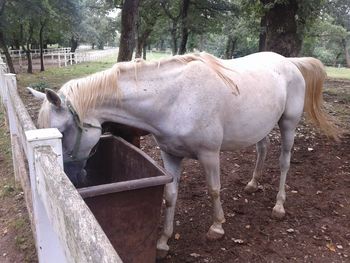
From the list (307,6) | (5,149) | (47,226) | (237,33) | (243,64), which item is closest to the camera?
(47,226)

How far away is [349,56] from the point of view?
46281 millimetres

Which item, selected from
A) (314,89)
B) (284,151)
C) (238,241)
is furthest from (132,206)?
(314,89)

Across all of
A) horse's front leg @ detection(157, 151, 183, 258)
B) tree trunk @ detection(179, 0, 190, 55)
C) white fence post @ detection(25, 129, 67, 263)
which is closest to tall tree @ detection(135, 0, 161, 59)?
tree trunk @ detection(179, 0, 190, 55)

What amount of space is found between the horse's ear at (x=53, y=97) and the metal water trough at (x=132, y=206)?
21.3 inches

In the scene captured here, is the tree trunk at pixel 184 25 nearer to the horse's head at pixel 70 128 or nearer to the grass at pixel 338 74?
the grass at pixel 338 74

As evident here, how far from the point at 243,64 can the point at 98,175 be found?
1.65 m

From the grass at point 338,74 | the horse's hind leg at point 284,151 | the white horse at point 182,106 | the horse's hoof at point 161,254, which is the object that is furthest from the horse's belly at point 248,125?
the grass at point 338,74

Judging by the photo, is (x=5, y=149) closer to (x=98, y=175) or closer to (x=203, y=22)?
(x=98, y=175)

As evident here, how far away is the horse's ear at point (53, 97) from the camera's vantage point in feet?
6.84

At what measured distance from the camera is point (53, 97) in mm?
2117

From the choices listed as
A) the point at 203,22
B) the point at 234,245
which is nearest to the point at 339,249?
the point at 234,245

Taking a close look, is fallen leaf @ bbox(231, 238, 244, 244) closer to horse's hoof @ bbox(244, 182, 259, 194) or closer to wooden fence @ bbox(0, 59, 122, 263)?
horse's hoof @ bbox(244, 182, 259, 194)

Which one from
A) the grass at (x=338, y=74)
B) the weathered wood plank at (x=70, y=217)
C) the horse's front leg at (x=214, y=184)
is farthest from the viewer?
the grass at (x=338, y=74)

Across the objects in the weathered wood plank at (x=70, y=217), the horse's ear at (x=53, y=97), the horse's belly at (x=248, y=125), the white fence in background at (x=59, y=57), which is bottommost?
the white fence in background at (x=59, y=57)
